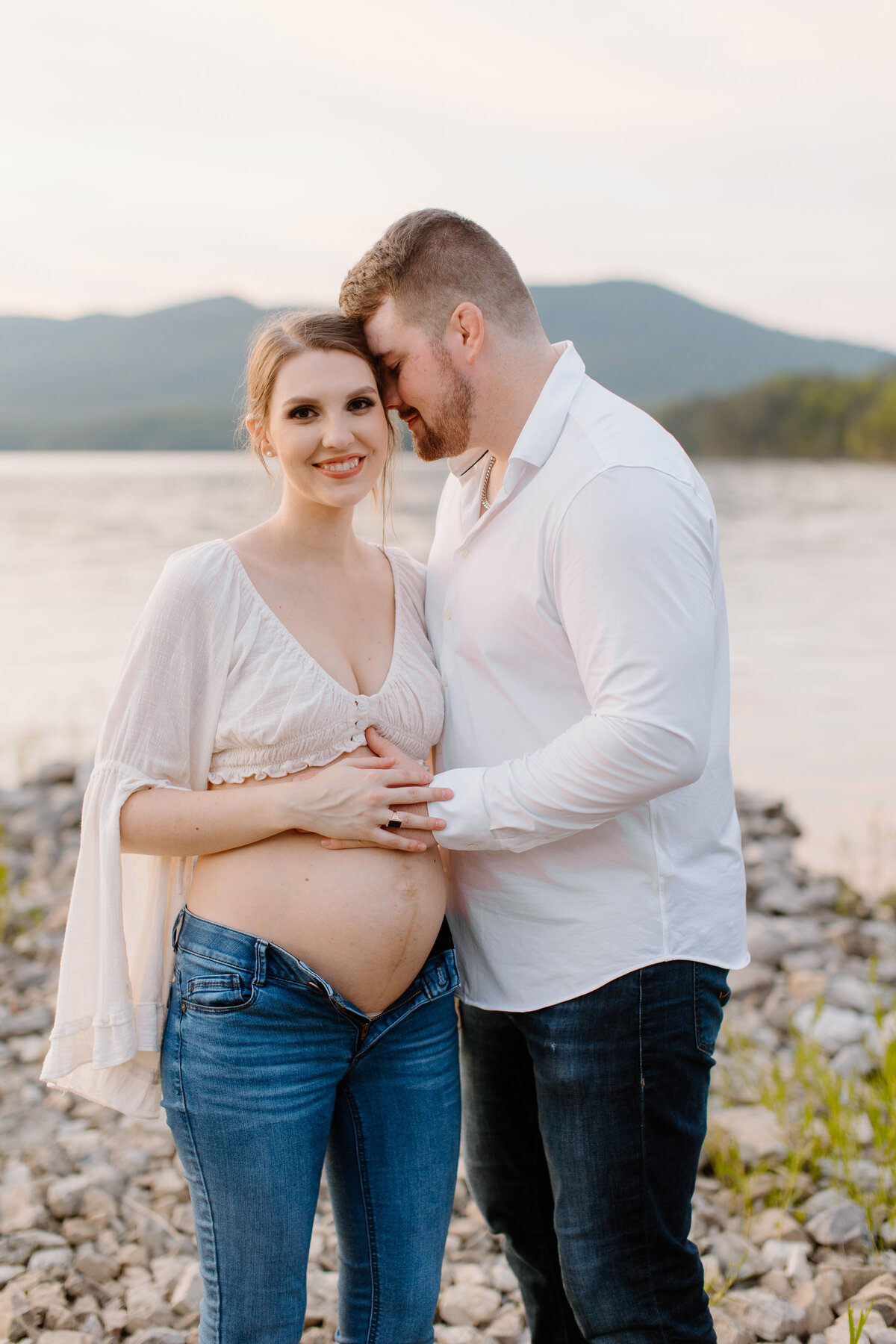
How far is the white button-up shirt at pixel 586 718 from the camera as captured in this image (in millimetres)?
1822

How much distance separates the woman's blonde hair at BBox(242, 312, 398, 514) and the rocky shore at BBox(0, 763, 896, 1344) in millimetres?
2205

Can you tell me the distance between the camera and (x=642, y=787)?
6.07ft

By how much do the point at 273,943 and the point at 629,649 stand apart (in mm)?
840

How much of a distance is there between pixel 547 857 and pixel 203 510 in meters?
24.9

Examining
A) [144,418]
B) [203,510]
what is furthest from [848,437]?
[144,418]

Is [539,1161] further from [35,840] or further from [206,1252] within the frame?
[35,840]

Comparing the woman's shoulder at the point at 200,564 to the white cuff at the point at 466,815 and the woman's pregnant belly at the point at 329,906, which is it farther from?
the white cuff at the point at 466,815

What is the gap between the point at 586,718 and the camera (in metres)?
1.88

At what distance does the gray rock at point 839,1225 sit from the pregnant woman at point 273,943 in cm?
142

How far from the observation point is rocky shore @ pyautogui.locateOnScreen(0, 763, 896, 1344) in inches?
104

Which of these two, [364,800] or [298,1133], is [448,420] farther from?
[298,1133]

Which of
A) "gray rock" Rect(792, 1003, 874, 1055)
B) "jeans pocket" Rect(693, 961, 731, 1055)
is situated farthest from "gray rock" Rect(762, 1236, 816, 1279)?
"jeans pocket" Rect(693, 961, 731, 1055)

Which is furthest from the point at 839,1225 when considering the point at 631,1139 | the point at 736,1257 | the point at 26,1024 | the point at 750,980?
the point at 26,1024

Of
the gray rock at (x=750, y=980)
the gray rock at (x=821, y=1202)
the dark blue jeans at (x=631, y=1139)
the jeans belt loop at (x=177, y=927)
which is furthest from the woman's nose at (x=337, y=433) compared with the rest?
the gray rock at (x=750, y=980)
